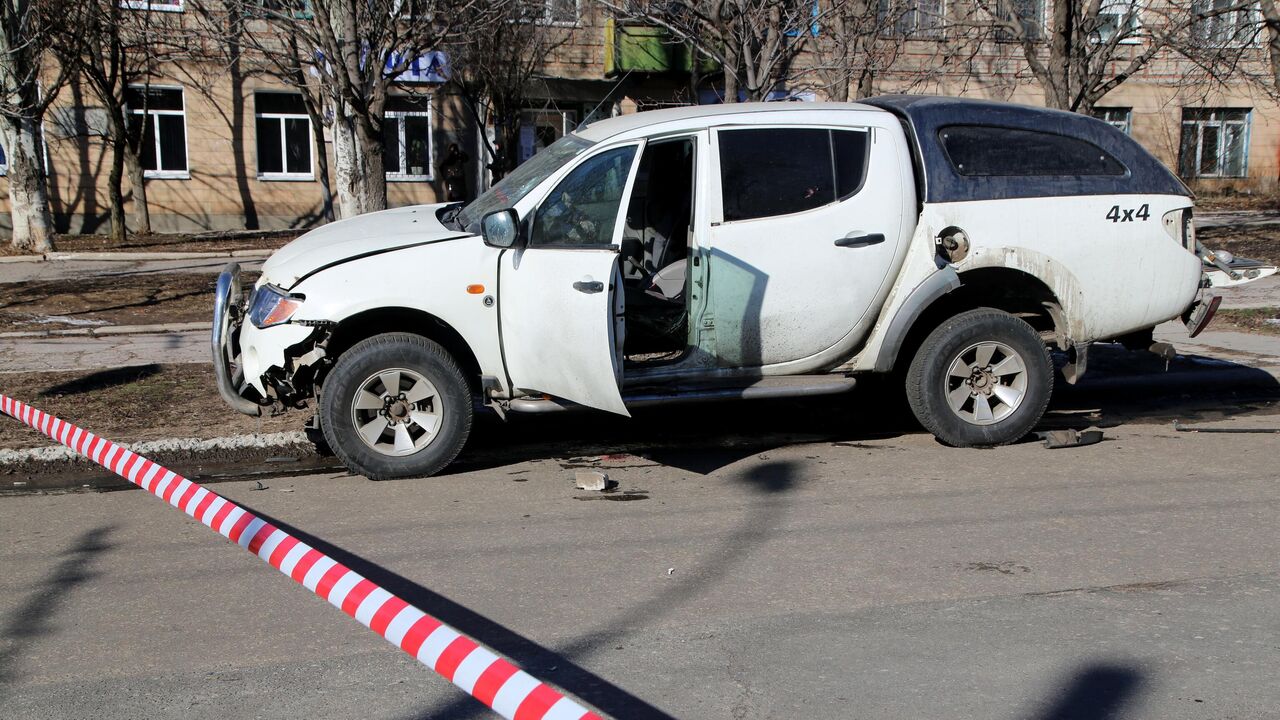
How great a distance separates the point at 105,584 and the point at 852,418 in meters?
4.87

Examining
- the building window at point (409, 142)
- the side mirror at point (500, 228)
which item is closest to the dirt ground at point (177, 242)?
the building window at point (409, 142)

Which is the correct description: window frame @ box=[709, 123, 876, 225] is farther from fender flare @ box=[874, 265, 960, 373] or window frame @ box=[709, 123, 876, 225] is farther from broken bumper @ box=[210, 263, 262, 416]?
broken bumper @ box=[210, 263, 262, 416]

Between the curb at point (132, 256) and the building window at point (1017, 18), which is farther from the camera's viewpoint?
the curb at point (132, 256)

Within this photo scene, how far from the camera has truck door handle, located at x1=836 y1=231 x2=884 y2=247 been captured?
6.59 metres

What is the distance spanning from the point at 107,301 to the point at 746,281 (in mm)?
9132

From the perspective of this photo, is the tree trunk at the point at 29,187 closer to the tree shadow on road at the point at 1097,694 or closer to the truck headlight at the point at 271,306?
the truck headlight at the point at 271,306

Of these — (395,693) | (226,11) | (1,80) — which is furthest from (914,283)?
(1,80)

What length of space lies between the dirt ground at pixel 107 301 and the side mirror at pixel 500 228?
6.39 m

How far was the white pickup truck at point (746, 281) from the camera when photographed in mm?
6176

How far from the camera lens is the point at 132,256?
17406 millimetres

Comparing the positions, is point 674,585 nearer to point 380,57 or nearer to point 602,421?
point 602,421

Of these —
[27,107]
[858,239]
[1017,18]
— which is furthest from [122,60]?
[858,239]

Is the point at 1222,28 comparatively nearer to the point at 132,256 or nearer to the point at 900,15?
the point at 900,15

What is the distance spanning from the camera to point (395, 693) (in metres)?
3.74
